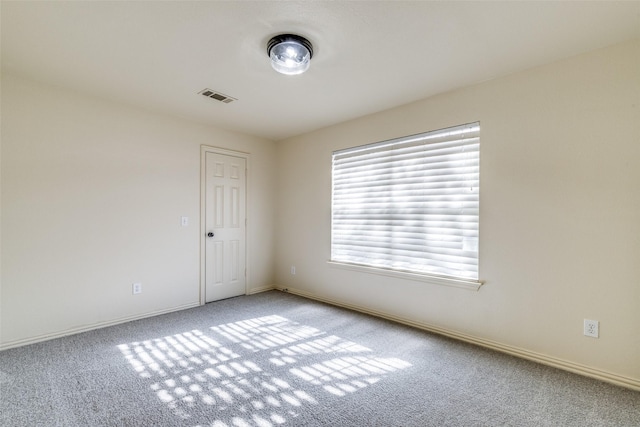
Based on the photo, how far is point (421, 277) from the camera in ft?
9.95

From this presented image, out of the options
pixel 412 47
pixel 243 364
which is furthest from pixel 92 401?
pixel 412 47

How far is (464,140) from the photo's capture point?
281 cm

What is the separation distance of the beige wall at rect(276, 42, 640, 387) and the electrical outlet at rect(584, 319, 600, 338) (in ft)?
0.10

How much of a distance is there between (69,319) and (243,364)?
6.40ft

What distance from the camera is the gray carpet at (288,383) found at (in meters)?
1.70

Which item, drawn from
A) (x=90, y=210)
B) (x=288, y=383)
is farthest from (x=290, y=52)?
(x=90, y=210)

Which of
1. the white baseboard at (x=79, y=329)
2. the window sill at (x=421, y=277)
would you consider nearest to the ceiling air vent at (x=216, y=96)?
the window sill at (x=421, y=277)

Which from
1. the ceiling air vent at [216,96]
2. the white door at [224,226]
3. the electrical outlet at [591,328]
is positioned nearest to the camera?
the electrical outlet at [591,328]

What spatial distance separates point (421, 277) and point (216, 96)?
285 centimetres

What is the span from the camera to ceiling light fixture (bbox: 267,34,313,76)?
203cm

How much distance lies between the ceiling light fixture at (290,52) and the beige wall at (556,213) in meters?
1.49

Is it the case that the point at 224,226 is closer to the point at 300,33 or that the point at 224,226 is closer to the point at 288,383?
the point at 288,383

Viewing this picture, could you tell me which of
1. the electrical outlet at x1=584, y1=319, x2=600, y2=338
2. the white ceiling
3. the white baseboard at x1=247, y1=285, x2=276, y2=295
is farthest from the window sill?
the white ceiling

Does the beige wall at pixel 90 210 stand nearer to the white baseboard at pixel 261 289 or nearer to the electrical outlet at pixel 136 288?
the electrical outlet at pixel 136 288
